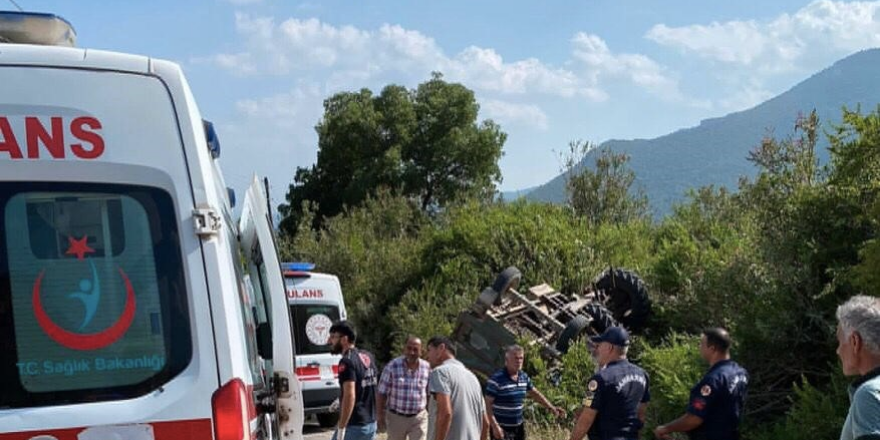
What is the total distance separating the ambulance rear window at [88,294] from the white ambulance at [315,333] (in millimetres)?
12137

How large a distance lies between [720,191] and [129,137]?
21.7 m

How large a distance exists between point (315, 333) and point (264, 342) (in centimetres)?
1115

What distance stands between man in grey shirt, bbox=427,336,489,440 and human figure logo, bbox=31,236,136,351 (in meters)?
5.12

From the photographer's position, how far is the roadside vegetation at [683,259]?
9477mm

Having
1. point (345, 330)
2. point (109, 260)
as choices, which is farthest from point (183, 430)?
point (345, 330)

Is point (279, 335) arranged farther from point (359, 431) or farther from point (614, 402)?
point (359, 431)

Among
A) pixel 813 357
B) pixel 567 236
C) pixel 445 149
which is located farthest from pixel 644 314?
pixel 445 149

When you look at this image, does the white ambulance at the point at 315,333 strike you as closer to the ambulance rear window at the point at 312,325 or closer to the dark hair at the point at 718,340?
the ambulance rear window at the point at 312,325

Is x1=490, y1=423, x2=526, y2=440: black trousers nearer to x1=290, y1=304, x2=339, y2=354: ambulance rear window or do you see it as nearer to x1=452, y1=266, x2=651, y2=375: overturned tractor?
x1=452, y1=266, x2=651, y2=375: overturned tractor

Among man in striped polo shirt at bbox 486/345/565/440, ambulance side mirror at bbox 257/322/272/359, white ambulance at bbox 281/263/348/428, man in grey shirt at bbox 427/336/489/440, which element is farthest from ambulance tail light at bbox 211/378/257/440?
white ambulance at bbox 281/263/348/428

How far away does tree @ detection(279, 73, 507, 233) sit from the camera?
120ft

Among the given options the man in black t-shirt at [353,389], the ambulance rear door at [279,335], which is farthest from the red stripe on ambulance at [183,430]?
the man in black t-shirt at [353,389]

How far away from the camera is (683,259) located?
611 inches

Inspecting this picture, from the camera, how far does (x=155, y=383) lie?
10.4 ft
